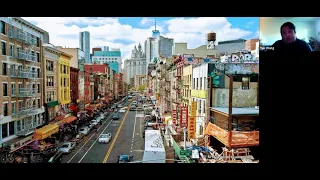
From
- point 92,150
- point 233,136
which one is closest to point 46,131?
point 92,150

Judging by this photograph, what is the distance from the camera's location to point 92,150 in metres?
4.50

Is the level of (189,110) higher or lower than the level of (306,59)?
lower

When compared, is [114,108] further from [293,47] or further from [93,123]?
[293,47]

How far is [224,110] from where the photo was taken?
480cm

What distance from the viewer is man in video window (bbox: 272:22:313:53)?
Result: 3906mm

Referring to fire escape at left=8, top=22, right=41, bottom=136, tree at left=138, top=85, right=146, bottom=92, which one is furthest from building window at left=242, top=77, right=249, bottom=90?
fire escape at left=8, top=22, right=41, bottom=136

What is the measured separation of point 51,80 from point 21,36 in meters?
0.87

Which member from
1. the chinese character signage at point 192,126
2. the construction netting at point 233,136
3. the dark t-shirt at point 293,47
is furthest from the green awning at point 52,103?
the dark t-shirt at point 293,47

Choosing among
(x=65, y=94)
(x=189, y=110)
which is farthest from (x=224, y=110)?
(x=65, y=94)

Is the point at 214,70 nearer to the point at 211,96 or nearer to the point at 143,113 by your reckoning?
the point at 211,96

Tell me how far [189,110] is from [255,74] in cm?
144

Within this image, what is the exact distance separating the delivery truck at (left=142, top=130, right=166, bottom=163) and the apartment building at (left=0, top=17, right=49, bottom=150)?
5.93ft

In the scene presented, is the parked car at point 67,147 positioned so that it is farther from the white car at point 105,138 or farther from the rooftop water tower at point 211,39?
the rooftop water tower at point 211,39
